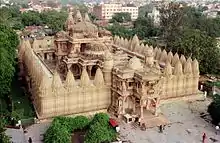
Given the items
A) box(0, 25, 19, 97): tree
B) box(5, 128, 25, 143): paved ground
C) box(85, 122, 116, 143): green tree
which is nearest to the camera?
box(5, 128, 25, 143): paved ground

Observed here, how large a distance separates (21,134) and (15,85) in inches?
497

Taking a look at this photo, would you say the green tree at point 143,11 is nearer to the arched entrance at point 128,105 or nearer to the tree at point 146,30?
the tree at point 146,30

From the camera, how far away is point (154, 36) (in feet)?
219

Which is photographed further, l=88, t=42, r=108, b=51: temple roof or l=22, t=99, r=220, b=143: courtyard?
l=88, t=42, r=108, b=51: temple roof

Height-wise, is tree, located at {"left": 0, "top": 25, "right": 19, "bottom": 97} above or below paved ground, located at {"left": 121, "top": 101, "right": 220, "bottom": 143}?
above

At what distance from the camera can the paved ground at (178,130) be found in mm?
21047

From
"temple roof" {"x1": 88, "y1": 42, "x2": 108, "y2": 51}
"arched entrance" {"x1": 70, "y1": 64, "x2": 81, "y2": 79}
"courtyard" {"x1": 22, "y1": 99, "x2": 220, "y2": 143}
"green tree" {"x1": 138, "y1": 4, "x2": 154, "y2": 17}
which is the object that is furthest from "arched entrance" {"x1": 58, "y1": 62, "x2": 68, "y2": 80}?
"green tree" {"x1": 138, "y1": 4, "x2": 154, "y2": 17}

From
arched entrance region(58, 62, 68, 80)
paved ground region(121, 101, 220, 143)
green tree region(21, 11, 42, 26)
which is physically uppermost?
green tree region(21, 11, 42, 26)

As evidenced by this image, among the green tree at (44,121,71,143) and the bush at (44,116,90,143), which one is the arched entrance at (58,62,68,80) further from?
the green tree at (44,121,71,143)

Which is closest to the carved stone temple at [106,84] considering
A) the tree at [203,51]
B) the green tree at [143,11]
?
the tree at [203,51]

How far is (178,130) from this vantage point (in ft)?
73.3

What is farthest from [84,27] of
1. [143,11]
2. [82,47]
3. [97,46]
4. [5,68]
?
[143,11]

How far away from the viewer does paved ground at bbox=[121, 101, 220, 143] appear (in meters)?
21.0

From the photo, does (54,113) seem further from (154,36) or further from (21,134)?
(154,36)
